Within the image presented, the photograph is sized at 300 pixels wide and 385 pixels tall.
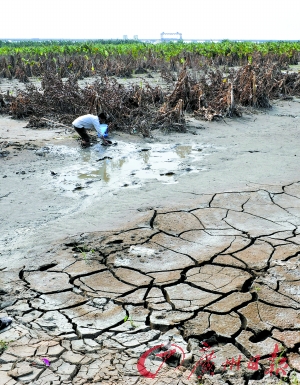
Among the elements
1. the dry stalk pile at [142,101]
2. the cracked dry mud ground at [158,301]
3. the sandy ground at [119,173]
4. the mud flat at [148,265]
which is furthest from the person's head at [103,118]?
the cracked dry mud ground at [158,301]

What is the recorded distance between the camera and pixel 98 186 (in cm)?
680

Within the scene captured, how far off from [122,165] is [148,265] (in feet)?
12.1

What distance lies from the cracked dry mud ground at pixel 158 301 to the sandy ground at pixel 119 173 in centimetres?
52

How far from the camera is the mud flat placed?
3.13 m

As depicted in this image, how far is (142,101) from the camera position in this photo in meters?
11.5

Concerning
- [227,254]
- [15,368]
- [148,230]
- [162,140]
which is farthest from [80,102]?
[15,368]

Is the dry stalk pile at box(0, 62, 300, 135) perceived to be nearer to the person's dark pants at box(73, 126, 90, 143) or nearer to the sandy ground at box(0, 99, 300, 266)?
the sandy ground at box(0, 99, 300, 266)

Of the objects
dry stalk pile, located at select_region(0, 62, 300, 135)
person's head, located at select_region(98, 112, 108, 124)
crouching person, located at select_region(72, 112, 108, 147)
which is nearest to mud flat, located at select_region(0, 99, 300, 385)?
crouching person, located at select_region(72, 112, 108, 147)

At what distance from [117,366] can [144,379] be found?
22 centimetres

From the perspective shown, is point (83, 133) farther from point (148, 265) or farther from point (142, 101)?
point (148, 265)

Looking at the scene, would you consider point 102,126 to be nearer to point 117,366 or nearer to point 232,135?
point 232,135

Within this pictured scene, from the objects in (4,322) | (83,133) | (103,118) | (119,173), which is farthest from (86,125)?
(4,322)

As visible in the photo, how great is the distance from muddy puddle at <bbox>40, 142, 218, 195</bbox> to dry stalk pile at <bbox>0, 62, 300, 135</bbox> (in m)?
1.21
